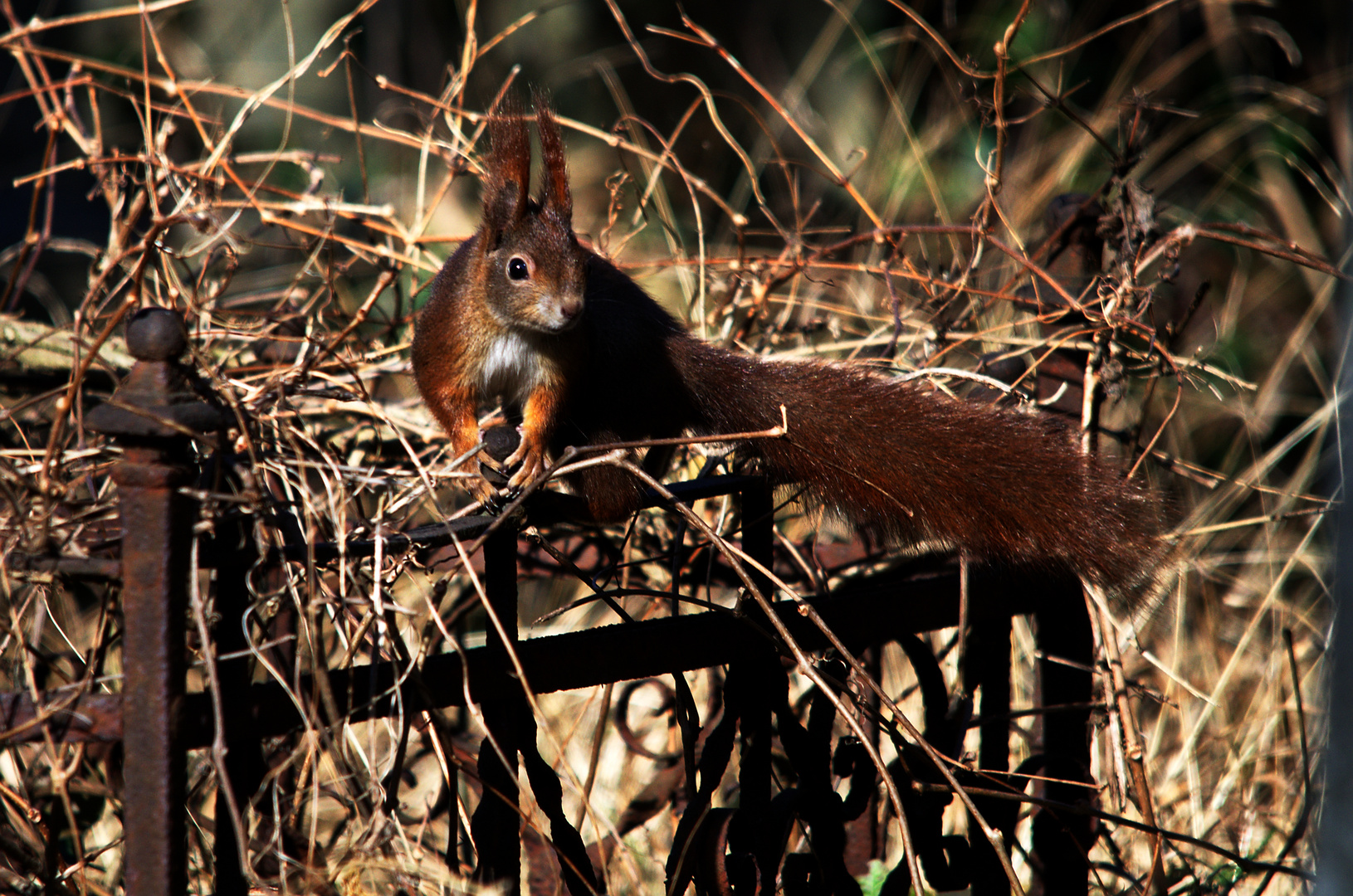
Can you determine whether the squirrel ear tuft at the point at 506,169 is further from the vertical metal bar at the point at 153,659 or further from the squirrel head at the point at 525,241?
the vertical metal bar at the point at 153,659

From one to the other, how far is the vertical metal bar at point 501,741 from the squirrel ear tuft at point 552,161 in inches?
21.2

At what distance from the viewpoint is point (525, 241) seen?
4.69 feet

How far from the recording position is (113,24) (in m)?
3.89

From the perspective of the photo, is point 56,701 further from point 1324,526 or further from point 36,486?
point 1324,526

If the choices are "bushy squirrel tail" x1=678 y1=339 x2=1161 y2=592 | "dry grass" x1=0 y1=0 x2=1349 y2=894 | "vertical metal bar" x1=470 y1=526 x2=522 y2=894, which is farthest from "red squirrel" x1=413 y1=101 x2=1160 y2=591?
"vertical metal bar" x1=470 y1=526 x2=522 y2=894

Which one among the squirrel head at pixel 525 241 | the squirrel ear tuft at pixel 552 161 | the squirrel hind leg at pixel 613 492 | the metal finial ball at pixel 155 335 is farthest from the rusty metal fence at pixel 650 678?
the squirrel ear tuft at pixel 552 161

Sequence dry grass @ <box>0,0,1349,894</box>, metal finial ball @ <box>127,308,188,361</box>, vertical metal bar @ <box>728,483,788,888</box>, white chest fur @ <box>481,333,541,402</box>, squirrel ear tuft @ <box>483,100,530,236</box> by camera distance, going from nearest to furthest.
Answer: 1. metal finial ball @ <box>127,308,188,361</box>
2. dry grass @ <box>0,0,1349,894</box>
3. vertical metal bar @ <box>728,483,788,888</box>
4. squirrel ear tuft @ <box>483,100,530,236</box>
5. white chest fur @ <box>481,333,541,402</box>

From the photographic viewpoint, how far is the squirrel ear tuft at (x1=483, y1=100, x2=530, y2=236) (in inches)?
52.4

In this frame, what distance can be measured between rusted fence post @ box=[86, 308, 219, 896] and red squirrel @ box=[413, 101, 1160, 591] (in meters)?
0.54

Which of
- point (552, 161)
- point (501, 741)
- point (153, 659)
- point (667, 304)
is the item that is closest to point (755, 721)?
Result: point (501, 741)

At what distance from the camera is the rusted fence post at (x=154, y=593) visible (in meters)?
0.69

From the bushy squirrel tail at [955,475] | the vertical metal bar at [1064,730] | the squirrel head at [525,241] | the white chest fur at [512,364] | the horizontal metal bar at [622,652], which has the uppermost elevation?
the squirrel head at [525,241]

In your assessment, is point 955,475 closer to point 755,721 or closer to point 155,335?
point 755,721

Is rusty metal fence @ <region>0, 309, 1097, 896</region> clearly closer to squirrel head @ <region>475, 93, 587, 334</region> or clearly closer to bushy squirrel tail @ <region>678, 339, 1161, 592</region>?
bushy squirrel tail @ <region>678, 339, 1161, 592</region>
